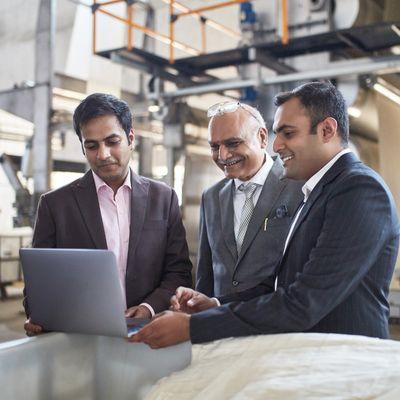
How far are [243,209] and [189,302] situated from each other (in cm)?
57

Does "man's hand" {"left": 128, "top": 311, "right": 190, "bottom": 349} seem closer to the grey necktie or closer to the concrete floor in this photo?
the grey necktie

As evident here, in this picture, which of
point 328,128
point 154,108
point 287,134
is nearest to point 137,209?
point 287,134

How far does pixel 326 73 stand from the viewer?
14.9ft

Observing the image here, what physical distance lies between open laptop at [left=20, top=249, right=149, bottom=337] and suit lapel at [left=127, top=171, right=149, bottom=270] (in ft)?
1.43

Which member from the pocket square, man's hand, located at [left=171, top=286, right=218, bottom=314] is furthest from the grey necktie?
man's hand, located at [left=171, top=286, right=218, bottom=314]

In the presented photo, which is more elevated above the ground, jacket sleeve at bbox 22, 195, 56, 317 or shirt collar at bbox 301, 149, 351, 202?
shirt collar at bbox 301, 149, 351, 202

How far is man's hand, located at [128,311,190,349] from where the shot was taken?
136cm

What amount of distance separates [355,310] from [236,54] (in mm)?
4151

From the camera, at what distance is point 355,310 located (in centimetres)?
142

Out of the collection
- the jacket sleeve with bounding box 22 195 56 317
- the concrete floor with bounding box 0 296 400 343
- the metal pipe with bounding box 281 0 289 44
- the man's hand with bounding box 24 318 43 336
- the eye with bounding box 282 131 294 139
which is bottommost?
the concrete floor with bounding box 0 296 400 343

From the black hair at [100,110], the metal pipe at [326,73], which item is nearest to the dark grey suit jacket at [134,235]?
the black hair at [100,110]

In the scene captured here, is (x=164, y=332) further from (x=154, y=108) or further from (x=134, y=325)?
(x=154, y=108)

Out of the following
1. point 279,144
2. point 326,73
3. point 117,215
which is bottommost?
point 117,215

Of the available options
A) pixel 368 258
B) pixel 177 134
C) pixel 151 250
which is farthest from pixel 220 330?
pixel 177 134
